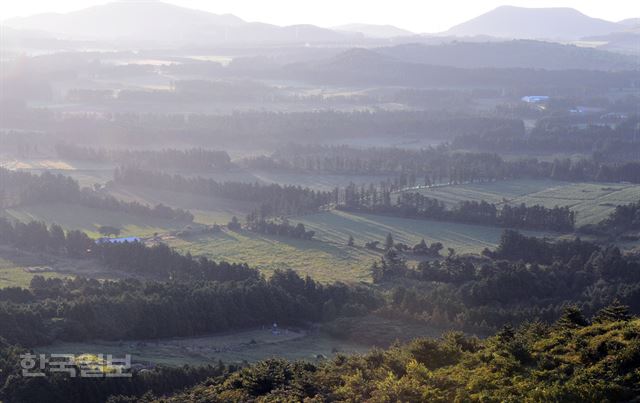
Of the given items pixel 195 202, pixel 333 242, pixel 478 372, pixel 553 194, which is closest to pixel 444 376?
pixel 478 372

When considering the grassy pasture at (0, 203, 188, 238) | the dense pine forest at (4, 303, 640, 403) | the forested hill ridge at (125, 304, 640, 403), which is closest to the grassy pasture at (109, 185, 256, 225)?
the grassy pasture at (0, 203, 188, 238)

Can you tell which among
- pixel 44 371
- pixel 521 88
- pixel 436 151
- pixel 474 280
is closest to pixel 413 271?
→ pixel 474 280

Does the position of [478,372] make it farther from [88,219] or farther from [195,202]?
[195,202]

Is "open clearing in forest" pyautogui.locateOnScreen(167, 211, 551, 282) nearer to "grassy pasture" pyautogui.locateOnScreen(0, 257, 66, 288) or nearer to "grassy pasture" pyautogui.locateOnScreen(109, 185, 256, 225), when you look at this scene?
"grassy pasture" pyautogui.locateOnScreen(109, 185, 256, 225)

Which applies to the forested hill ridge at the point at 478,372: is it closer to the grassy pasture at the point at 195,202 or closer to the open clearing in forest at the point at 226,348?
the open clearing in forest at the point at 226,348

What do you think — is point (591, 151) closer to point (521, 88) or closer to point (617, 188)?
point (617, 188)
